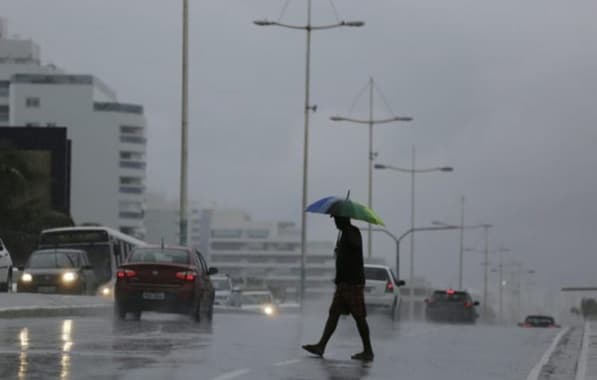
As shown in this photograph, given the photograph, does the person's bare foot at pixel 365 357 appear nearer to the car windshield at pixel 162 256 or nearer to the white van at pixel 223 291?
the car windshield at pixel 162 256

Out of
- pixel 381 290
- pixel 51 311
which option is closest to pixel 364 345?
pixel 51 311

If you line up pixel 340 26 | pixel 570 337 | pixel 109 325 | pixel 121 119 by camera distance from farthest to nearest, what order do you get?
1. pixel 121 119
2. pixel 340 26
3. pixel 570 337
4. pixel 109 325

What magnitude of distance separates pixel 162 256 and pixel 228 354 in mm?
12171

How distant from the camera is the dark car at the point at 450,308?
59781 mm

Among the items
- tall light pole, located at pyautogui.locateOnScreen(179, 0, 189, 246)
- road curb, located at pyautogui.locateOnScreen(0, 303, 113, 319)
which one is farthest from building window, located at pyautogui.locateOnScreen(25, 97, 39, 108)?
road curb, located at pyautogui.locateOnScreen(0, 303, 113, 319)

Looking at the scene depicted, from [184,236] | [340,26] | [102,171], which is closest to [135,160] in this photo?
[102,171]

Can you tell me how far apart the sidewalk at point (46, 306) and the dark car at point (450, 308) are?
24270mm

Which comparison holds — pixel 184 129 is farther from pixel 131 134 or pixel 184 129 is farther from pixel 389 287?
pixel 131 134

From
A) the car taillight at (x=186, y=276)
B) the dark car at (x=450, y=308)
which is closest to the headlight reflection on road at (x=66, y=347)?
the car taillight at (x=186, y=276)

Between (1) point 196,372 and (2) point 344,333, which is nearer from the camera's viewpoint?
(1) point 196,372

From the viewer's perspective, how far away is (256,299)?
88.4 m

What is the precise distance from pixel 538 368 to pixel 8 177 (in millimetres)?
61608

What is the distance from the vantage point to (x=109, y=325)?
26516mm

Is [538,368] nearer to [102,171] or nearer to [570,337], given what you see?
[570,337]
